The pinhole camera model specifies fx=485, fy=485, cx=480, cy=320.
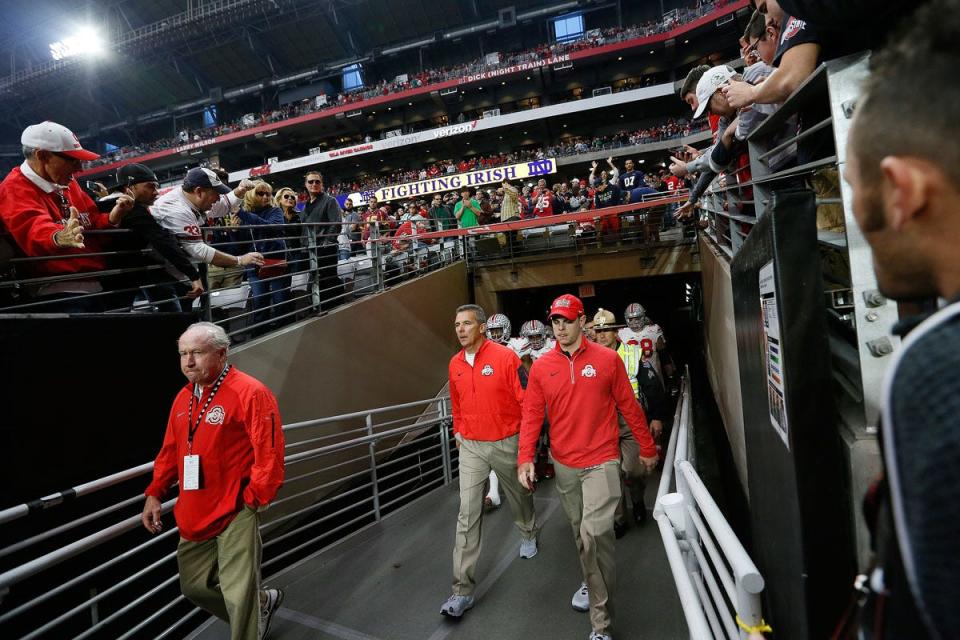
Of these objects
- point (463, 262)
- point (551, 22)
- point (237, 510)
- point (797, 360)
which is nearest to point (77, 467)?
point (237, 510)

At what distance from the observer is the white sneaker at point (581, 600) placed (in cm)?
367

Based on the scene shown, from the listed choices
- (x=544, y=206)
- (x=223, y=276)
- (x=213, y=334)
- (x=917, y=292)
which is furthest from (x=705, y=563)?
(x=544, y=206)

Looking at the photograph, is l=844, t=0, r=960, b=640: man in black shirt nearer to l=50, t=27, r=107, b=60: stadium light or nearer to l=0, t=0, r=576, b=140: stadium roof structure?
l=0, t=0, r=576, b=140: stadium roof structure

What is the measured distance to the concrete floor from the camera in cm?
356

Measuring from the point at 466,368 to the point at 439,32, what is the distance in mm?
39471

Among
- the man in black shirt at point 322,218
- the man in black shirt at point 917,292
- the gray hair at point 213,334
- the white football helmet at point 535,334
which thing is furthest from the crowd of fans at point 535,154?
the man in black shirt at point 917,292

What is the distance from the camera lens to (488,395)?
4305 mm

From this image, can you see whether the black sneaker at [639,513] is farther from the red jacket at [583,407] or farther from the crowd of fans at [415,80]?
the crowd of fans at [415,80]

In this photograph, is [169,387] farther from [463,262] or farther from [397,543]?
[463,262]

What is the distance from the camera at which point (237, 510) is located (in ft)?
9.78

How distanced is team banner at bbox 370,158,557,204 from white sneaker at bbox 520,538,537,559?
28.8 meters

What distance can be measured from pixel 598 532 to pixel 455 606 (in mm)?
1270

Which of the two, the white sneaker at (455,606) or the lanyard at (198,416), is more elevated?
the lanyard at (198,416)

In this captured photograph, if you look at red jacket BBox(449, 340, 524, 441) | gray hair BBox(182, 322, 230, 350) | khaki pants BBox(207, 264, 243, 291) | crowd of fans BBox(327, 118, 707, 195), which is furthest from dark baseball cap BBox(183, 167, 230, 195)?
crowd of fans BBox(327, 118, 707, 195)
